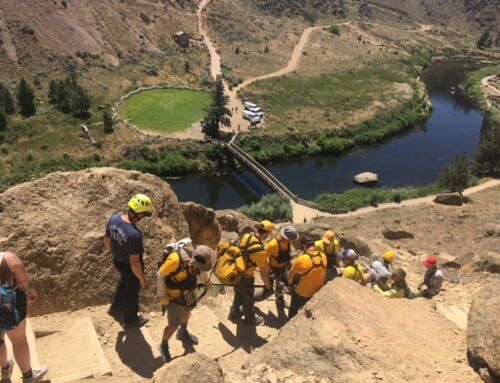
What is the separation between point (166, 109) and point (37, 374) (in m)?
58.6

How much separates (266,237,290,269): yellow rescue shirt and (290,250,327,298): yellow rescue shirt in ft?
3.83

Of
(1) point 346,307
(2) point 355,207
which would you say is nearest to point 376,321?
(1) point 346,307

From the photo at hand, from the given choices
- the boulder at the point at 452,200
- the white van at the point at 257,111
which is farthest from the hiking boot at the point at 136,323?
the white van at the point at 257,111

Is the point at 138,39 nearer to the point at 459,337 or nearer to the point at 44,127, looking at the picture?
the point at 44,127

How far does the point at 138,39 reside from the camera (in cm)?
7969

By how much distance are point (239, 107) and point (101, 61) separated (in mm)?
21428

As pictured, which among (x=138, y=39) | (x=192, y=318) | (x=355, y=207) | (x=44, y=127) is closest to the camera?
(x=192, y=318)

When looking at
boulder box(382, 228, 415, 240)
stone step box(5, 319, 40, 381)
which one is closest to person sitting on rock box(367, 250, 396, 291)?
stone step box(5, 319, 40, 381)

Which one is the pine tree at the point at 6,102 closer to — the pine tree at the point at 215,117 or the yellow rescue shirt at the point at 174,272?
the pine tree at the point at 215,117

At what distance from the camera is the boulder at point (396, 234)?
30391mm

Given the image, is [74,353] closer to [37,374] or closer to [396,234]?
[37,374]

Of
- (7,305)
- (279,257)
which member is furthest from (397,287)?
(7,305)

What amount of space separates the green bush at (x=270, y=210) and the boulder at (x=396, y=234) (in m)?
14.7

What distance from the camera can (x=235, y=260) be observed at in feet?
36.1
